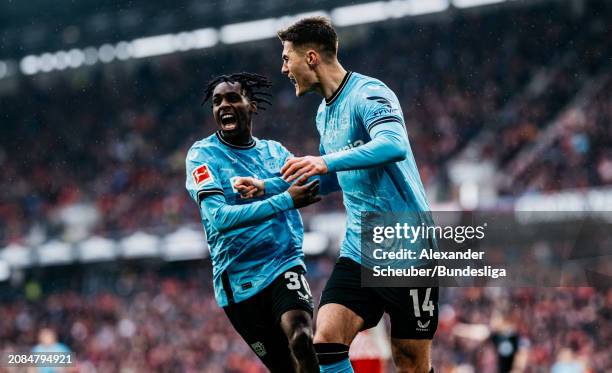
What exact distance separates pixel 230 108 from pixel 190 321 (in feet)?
56.3

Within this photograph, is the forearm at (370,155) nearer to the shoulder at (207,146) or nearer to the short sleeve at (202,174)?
the short sleeve at (202,174)

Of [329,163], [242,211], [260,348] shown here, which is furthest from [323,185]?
[260,348]

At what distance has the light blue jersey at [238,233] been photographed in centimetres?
497

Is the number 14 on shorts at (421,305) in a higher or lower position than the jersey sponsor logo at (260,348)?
higher

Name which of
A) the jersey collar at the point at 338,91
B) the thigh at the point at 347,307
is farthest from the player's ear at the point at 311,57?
the thigh at the point at 347,307

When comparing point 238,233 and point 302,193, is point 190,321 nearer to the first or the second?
point 238,233

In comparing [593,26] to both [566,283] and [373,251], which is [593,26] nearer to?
[566,283]

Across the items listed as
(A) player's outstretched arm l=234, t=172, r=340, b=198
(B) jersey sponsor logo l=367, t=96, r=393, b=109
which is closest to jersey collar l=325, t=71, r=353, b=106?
(B) jersey sponsor logo l=367, t=96, r=393, b=109

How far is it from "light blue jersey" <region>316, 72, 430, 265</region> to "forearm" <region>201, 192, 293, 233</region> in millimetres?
355

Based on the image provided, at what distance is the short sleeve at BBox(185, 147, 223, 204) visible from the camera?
16.0 feet

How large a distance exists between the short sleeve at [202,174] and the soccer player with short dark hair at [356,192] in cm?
69

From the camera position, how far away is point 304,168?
402 cm

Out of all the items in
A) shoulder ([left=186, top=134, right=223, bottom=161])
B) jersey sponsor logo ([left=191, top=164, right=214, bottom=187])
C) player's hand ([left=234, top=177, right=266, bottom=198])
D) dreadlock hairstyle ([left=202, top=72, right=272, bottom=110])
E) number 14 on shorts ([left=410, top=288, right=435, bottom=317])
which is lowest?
number 14 on shorts ([left=410, top=288, right=435, bottom=317])

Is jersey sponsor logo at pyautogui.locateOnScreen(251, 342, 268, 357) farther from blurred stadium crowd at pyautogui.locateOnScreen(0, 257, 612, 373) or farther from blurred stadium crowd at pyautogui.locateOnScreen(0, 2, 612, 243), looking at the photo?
blurred stadium crowd at pyautogui.locateOnScreen(0, 2, 612, 243)
